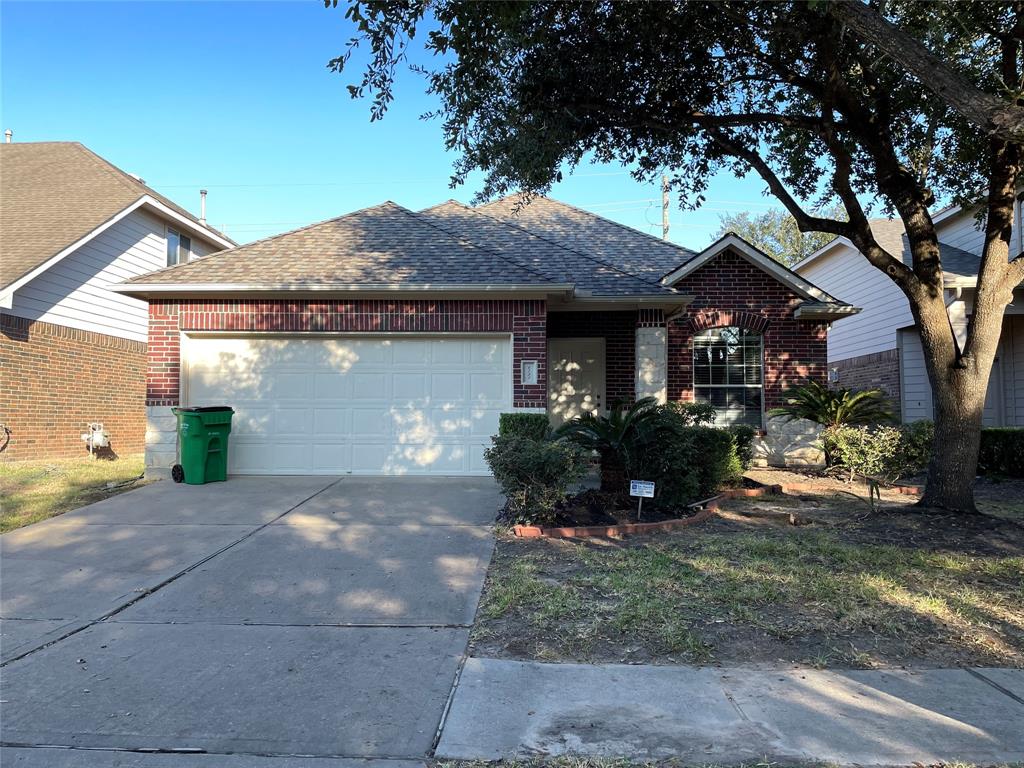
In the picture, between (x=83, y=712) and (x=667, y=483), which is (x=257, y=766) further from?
(x=667, y=483)

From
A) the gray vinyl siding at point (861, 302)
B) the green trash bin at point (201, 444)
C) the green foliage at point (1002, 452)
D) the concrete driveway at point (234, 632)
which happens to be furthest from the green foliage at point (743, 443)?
the green trash bin at point (201, 444)

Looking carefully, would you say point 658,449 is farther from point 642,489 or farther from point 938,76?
point 938,76

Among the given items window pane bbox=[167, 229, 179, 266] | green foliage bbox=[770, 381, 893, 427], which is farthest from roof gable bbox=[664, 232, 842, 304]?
window pane bbox=[167, 229, 179, 266]

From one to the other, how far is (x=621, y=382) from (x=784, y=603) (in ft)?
27.5

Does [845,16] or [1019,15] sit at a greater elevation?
[1019,15]

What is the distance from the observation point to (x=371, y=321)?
10.4 metres

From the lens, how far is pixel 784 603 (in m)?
4.80

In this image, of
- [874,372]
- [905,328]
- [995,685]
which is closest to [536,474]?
[995,685]

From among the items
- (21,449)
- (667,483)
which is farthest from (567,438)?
(21,449)

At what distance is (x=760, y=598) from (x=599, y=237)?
38.2 feet

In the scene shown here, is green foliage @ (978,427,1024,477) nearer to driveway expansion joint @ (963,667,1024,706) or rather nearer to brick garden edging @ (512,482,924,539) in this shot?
brick garden edging @ (512,482,924,539)

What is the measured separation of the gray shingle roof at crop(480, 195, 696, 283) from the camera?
13980 mm

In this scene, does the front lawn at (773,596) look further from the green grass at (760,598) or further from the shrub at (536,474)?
the shrub at (536,474)

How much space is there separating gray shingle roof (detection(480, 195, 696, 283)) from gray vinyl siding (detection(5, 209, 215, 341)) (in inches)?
330
